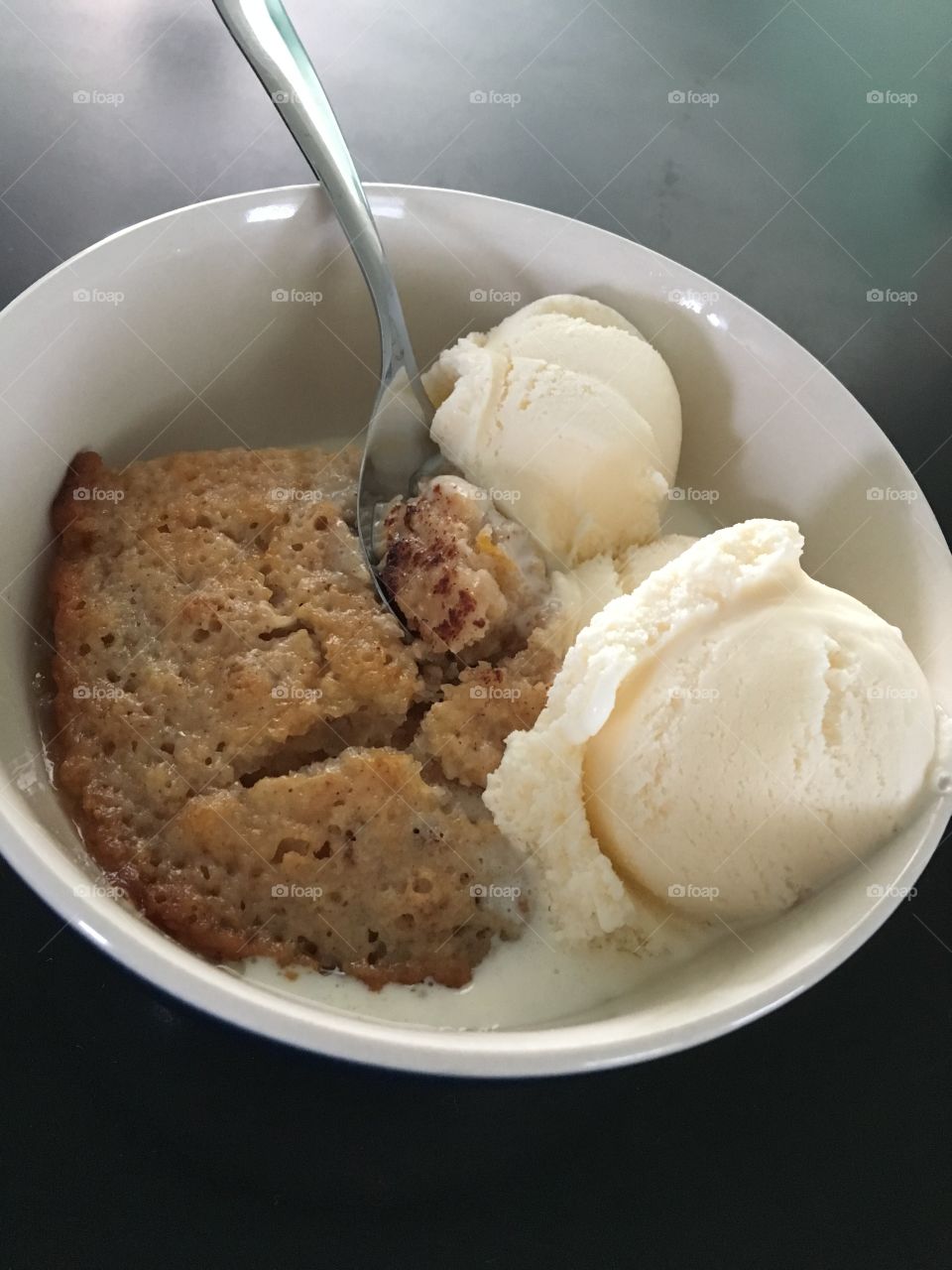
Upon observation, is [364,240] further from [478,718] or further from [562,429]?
[478,718]

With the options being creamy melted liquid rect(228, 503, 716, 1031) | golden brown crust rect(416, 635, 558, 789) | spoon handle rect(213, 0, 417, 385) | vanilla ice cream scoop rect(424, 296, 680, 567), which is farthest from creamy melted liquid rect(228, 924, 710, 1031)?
spoon handle rect(213, 0, 417, 385)

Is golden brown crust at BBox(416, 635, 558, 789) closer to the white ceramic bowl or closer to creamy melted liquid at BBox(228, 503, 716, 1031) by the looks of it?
creamy melted liquid at BBox(228, 503, 716, 1031)

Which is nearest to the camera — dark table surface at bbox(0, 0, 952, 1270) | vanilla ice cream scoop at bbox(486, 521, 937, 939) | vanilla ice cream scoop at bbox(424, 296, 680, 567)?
dark table surface at bbox(0, 0, 952, 1270)

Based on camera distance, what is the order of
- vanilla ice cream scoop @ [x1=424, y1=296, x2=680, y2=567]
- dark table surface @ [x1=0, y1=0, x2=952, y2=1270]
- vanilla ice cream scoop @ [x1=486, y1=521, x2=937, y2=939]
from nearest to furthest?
1. dark table surface @ [x1=0, y1=0, x2=952, y2=1270]
2. vanilla ice cream scoop @ [x1=486, y1=521, x2=937, y2=939]
3. vanilla ice cream scoop @ [x1=424, y1=296, x2=680, y2=567]

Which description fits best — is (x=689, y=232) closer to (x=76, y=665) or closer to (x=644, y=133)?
(x=644, y=133)

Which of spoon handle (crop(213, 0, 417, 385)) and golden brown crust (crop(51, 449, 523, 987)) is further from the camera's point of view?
spoon handle (crop(213, 0, 417, 385))

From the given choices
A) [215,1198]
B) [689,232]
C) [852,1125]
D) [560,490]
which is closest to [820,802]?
[852,1125]

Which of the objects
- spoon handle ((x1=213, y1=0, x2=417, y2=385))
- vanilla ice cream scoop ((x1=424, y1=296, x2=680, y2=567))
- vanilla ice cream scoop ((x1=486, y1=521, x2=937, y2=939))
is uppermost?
spoon handle ((x1=213, y1=0, x2=417, y2=385))
